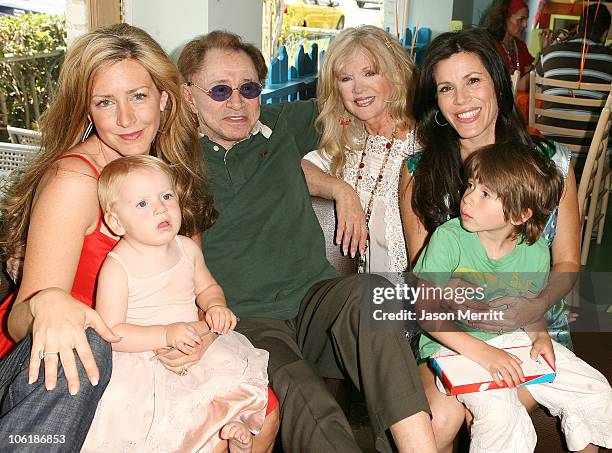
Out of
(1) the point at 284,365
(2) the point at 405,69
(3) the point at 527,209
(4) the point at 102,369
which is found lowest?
(1) the point at 284,365

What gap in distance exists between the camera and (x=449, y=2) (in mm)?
7184

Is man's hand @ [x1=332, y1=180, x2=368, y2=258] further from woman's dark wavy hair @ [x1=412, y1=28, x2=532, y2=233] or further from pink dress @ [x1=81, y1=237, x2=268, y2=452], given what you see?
pink dress @ [x1=81, y1=237, x2=268, y2=452]

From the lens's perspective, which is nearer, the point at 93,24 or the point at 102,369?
the point at 102,369

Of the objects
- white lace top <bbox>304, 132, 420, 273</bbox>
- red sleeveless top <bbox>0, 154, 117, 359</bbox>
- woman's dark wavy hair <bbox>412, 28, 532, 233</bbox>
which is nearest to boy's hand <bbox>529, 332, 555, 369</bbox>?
woman's dark wavy hair <bbox>412, 28, 532, 233</bbox>

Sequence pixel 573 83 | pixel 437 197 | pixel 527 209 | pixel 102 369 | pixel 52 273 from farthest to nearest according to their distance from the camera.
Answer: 1. pixel 573 83
2. pixel 437 197
3. pixel 527 209
4. pixel 52 273
5. pixel 102 369

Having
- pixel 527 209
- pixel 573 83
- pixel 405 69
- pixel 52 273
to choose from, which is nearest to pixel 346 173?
pixel 405 69

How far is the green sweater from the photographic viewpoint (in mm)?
2279

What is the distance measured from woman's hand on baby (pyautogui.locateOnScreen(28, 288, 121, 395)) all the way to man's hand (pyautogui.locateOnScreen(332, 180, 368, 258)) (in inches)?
38.6

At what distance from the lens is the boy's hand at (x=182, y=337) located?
1.72 m

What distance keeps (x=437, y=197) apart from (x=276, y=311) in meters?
0.58

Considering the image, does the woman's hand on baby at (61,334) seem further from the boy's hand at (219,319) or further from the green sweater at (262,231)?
the green sweater at (262,231)

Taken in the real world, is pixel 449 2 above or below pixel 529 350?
above

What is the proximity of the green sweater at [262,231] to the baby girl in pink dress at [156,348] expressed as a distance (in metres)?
0.42

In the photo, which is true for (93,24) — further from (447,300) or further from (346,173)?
(447,300)
